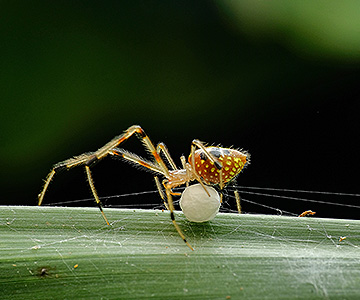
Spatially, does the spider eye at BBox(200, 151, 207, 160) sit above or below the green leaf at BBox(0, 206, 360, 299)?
above

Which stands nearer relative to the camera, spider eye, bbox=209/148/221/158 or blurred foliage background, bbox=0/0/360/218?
spider eye, bbox=209/148/221/158

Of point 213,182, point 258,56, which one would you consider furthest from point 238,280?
point 258,56

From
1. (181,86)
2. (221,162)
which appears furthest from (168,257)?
(181,86)

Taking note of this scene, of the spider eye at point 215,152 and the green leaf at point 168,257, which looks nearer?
the green leaf at point 168,257

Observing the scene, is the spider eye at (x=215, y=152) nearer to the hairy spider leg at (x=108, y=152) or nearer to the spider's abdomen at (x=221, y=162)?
the spider's abdomen at (x=221, y=162)

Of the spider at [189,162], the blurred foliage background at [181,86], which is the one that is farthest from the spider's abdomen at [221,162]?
Answer: the blurred foliage background at [181,86]

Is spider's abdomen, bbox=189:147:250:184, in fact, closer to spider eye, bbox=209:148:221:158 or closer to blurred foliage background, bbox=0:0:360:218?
spider eye, bbox=209:148:221:158

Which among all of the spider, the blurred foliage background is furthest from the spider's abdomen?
the blurred foliage background
